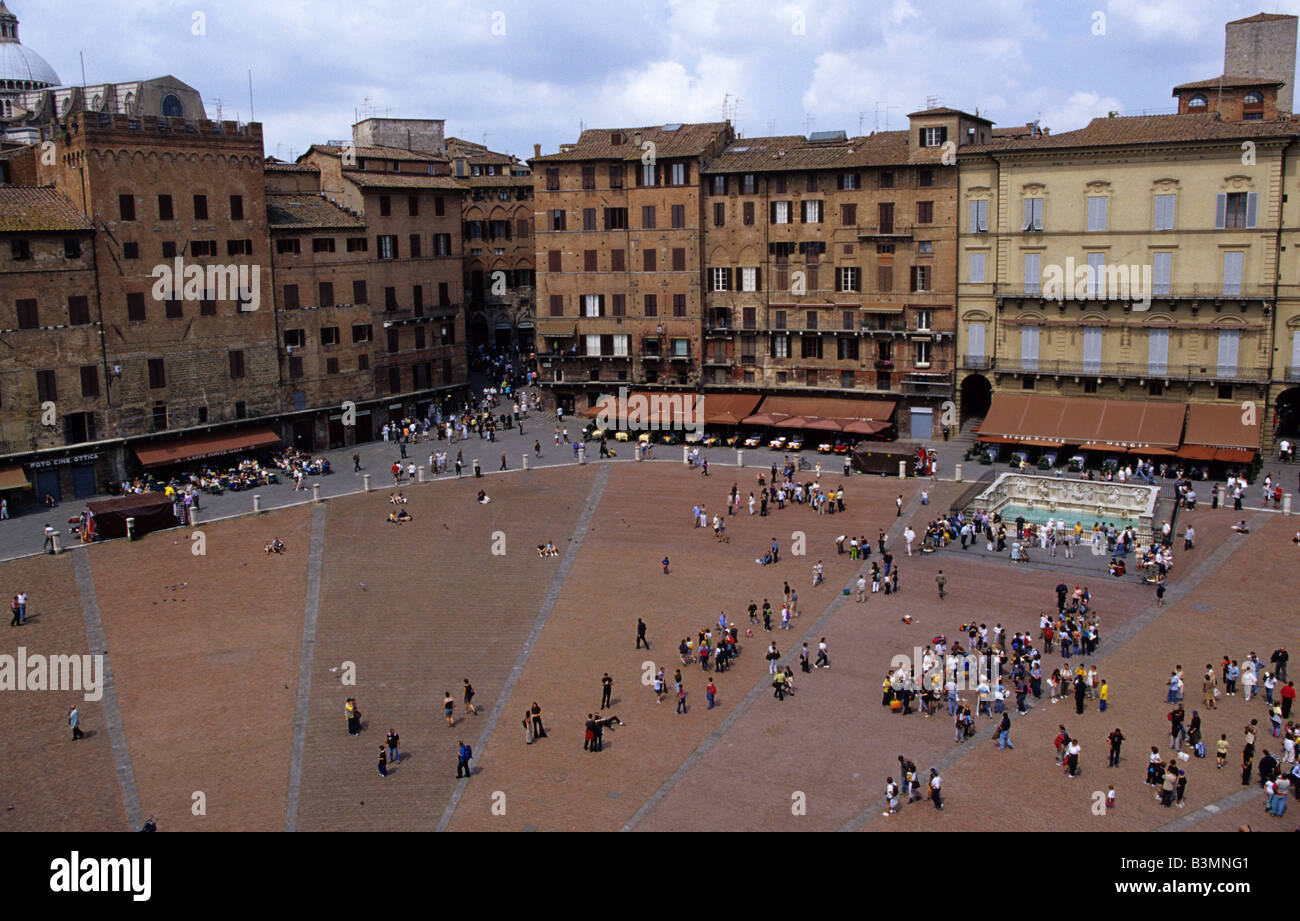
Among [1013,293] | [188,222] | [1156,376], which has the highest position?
[188,222]

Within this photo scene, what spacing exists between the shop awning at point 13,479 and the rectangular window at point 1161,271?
195 feet

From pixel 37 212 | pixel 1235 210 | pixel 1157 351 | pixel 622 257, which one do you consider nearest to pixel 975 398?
pixel 1157 351

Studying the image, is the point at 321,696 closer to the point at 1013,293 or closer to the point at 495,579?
the point at 495,579

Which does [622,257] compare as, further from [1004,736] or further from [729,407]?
[1004,736]

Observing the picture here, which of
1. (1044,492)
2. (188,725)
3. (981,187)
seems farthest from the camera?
(981,187)

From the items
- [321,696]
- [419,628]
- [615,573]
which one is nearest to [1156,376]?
[615,573]

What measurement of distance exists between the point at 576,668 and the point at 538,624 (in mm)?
4856

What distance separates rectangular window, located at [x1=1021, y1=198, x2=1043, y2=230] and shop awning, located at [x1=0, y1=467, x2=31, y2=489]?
5509 cm

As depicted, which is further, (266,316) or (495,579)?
(266,316)

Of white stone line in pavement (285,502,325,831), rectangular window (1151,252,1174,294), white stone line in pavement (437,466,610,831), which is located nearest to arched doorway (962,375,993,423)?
rectangular window (1151,252,1174,294)

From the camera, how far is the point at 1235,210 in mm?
62969

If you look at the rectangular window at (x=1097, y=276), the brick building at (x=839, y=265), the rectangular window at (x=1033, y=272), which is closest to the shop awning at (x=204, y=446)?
the brick building at (x=839, y=265)

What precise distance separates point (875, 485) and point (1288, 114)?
31055mm

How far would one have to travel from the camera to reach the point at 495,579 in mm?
53094
